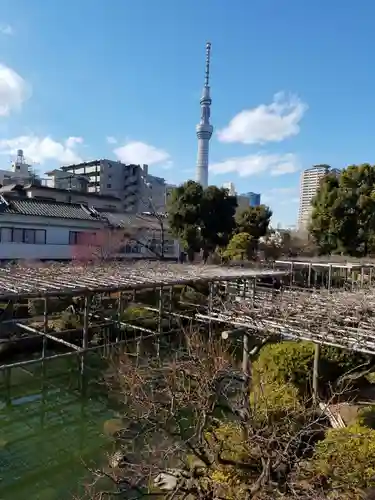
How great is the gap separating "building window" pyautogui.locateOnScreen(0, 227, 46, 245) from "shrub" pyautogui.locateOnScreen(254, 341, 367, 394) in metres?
18.4

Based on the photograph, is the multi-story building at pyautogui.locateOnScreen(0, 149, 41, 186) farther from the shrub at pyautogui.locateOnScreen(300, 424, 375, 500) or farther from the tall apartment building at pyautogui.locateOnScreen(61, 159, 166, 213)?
the shrub at pyautogui.locateOnScreen(300, 424, 375, 500)

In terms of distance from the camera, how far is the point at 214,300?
12906mm

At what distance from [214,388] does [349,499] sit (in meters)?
1.76

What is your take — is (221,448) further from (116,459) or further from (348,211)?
(348,211)

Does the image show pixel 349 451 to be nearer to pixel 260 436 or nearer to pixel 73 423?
pixel 260 436

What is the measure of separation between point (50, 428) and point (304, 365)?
5.58 meters

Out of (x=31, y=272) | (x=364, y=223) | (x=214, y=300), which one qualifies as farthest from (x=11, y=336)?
(x=364, y=223)

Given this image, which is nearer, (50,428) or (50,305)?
(50,428)

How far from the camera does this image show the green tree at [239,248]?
22.6 meters

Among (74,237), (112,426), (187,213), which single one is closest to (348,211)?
(187,213)

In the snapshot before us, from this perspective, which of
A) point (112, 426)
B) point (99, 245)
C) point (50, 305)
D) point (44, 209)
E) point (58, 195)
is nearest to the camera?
point (112, 426)

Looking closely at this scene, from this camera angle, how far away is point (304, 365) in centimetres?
719

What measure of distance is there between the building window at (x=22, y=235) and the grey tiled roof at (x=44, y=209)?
93 centimetres

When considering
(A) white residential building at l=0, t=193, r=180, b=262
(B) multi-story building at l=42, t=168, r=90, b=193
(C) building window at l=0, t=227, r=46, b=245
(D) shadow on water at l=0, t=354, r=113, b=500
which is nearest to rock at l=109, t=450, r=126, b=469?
(D) shadow on water at l=0, t=354, r=113, b=500
